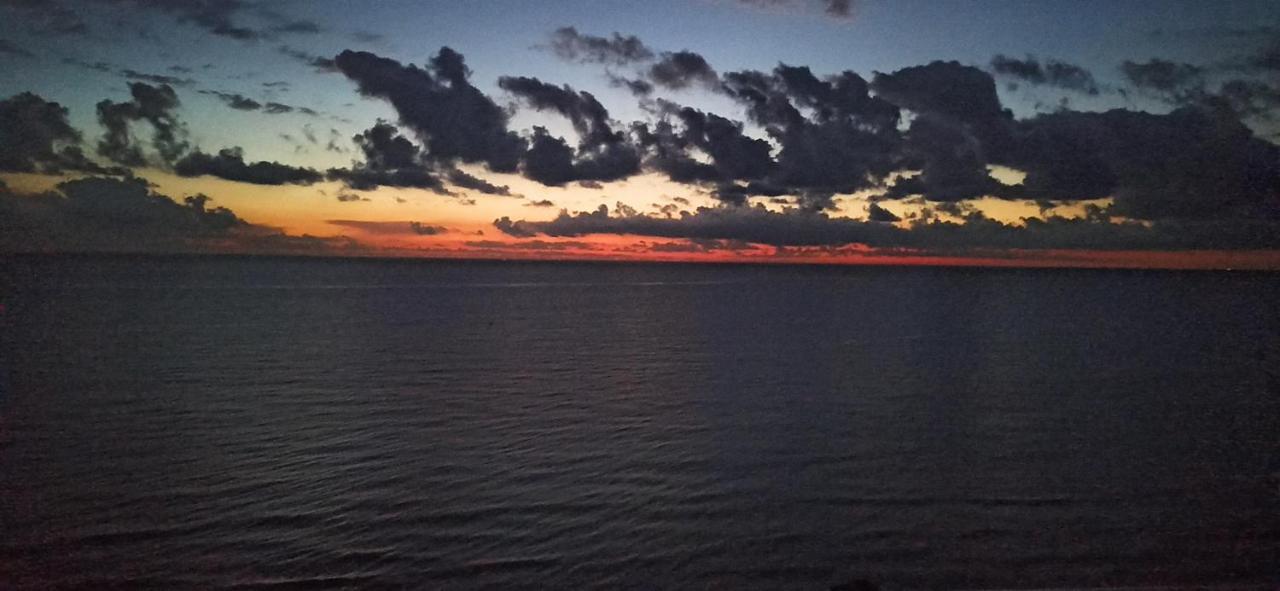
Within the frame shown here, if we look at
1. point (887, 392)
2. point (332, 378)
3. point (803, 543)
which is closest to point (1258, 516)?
point (803, 543)

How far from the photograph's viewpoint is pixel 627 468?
27.9 meters


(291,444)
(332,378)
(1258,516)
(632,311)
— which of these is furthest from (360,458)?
(632,311)

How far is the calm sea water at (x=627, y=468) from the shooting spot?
1927 cm

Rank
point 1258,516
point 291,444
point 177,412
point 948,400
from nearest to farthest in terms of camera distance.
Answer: point 1258,516 < point 291,444 < point 177,412 < point 948,400

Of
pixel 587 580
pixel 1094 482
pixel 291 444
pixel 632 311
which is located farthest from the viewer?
pixel 632 311

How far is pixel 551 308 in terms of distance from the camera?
123688 mm

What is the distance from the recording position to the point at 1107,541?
20.9m

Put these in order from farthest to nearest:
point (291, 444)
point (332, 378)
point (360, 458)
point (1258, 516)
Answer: point (332, 378), point (291, 444), point (360, 458), point (1258, 516)

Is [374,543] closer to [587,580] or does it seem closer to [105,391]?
[587,580]

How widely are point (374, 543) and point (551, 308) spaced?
104 metres

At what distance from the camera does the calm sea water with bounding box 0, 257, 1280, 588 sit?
63.2 ft

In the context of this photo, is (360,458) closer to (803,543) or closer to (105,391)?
(803,543)

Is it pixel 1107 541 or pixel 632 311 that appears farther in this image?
pixel 632 311

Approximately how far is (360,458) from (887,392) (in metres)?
27.2
